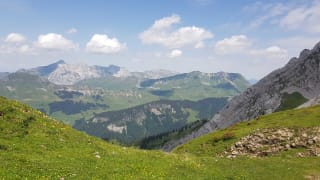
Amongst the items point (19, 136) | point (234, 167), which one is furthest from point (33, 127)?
point (234, 167)

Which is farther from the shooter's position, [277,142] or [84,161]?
[277,142]

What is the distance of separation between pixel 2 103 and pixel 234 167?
100 ft

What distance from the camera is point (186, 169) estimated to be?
4531cm

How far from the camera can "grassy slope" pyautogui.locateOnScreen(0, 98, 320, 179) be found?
35844 millimetres

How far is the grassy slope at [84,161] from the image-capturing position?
35.8 m

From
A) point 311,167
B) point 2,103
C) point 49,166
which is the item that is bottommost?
point 311,167

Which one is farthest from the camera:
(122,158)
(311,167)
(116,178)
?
(311,167)

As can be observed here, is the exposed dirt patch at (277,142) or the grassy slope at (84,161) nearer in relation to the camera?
the grassy slope at (84,161)

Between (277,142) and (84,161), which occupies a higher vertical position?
(84,161)

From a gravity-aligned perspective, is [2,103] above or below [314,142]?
above

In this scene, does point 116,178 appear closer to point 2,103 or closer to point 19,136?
point 19,136

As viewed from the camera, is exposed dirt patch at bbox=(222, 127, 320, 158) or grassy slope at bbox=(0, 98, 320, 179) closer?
grassy slope at bbox=(0, 98, 320, 179)

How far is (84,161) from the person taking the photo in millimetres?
40625

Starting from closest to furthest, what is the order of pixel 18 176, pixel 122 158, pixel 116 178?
pixel 18 176 → pixel 116 178 → pixel 122 158
